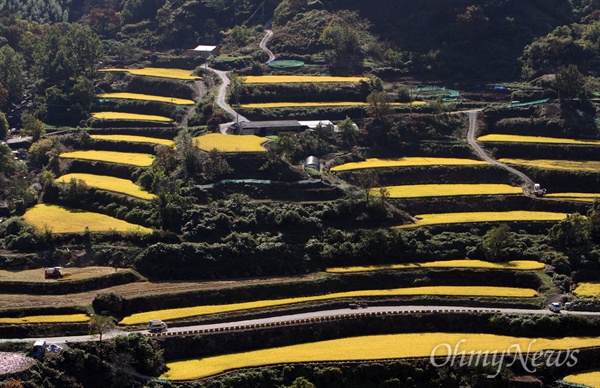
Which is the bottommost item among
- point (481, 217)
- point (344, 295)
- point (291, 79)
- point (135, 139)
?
point (344, 295)

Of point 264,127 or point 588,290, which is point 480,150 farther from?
point 588,290

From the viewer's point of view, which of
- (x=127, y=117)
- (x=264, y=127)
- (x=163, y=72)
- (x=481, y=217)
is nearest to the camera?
(x=481, y=217)

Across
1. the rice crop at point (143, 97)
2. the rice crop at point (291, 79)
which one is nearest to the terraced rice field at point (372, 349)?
the rice crop at point (291, 79)

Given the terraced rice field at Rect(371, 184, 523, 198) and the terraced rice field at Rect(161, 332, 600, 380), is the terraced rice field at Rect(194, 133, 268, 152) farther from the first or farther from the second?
the terraced rice field at Rect(161, 332, 600, 380)

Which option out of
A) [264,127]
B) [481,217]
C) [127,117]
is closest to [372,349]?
[481,217]

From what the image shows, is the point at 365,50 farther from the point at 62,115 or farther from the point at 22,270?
the point at 22,270

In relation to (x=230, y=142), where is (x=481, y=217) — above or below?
below
